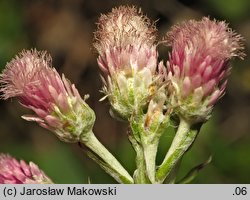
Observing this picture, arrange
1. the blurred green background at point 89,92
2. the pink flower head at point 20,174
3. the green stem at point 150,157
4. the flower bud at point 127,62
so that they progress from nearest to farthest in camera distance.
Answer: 1. the green stem at point 150,157
2. the flower bud at point 127,62
3. the pink flower head at point 20,174
4. the blurred green background at point 89,92

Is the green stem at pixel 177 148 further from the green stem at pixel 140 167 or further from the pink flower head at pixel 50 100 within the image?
the pink flower head at pixel 50 100

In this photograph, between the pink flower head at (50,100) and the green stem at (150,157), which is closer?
the green stem at (150,157)

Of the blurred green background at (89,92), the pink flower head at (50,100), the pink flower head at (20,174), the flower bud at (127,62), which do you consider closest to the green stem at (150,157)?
the flower bud at (127,62)

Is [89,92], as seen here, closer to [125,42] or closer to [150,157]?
[125,42]

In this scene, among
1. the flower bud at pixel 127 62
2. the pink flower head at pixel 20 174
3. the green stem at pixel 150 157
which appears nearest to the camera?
the green stem at pixel 150 157

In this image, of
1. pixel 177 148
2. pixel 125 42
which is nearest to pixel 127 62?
pixel 125 42

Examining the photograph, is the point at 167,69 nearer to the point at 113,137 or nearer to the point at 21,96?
the point at 21,96

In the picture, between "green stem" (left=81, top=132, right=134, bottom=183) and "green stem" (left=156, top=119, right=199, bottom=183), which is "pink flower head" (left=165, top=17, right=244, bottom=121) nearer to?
"green stem" (left=156, top=119, right=199, bottom=183)
